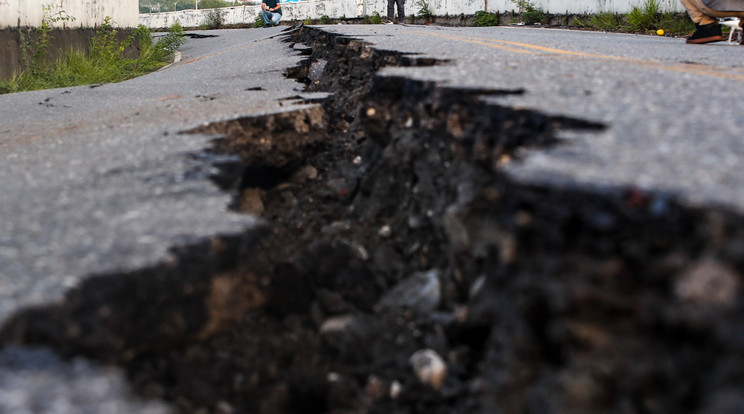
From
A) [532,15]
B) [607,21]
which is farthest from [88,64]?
Result: [532,15]

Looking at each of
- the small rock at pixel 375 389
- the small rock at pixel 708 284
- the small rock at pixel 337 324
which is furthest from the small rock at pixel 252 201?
the small rock at pixel 708 284

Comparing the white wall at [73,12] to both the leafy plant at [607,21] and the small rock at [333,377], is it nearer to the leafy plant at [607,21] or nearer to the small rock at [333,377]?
the small rock at [333,377]

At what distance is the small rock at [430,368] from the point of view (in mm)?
1398

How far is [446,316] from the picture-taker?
5.20 feet

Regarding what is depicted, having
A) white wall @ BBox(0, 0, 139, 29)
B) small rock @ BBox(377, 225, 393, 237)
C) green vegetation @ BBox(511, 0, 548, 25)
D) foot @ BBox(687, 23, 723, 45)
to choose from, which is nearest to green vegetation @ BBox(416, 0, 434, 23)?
green vegetation @ BBox(511, 0, 548, 25)

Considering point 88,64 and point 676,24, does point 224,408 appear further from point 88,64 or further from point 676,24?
point 676,24

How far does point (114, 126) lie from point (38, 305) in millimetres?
1901

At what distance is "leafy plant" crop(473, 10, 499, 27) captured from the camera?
46.7 ft

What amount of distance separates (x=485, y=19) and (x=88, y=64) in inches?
381

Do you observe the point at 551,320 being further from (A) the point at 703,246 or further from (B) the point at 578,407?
(A) the point at 703,246

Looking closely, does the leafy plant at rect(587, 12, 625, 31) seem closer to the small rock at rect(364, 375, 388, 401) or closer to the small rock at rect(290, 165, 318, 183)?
the small rock at rect(290, 165, 318, 183)

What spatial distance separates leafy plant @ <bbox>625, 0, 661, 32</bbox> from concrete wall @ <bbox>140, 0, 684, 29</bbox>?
0.49ft

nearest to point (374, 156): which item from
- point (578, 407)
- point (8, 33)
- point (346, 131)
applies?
point (346, 131)

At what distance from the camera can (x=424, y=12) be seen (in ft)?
57.3
